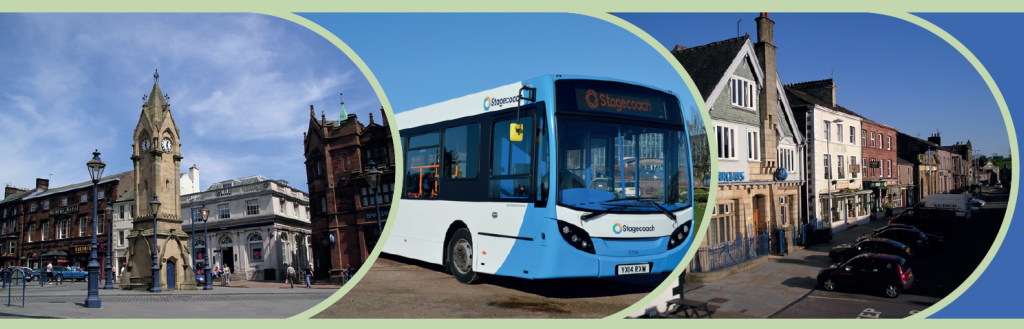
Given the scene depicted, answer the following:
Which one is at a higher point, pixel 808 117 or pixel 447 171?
pixel 808 117

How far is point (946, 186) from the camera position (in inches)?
353

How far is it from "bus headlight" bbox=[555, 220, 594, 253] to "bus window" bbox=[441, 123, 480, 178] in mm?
619

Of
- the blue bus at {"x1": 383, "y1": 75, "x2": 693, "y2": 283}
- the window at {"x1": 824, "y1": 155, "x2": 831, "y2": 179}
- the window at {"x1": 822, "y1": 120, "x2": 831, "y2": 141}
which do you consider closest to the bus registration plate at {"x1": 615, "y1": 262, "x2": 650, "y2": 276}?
the blue bus at {"x1": 383, "y1": 75, "x2": 693, "y2": 283}

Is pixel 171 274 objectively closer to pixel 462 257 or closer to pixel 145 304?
pixel 145 304

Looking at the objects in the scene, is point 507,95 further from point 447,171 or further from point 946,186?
point 946,186

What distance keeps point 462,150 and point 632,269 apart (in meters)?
1.28

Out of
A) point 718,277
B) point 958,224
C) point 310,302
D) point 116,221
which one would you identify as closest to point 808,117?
point 958,224

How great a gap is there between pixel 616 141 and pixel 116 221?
4699mm

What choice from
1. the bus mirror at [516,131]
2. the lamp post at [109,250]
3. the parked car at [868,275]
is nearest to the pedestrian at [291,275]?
the bus mirror at [516,131]

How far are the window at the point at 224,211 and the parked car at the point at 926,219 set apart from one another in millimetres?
9272

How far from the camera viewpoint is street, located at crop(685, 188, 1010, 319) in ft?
20.9

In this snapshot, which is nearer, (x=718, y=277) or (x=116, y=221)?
(x=116, y=221)

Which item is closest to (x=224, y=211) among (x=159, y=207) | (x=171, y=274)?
(x=159, y=207)

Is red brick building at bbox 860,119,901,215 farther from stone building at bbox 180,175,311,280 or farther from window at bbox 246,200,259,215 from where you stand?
window at bbox 246,200,259,215
